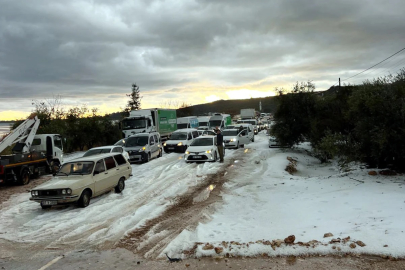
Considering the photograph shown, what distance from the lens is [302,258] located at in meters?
5.60

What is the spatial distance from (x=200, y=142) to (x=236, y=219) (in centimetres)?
1227

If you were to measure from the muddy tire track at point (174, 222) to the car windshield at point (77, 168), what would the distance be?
10.4ft

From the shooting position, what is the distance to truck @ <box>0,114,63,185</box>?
14307mm

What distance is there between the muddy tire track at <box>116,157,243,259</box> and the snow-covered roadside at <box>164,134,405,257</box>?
324 mm

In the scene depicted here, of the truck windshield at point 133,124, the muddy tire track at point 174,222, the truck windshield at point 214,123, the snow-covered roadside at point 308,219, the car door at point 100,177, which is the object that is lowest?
the muddy tire track at point 174,222

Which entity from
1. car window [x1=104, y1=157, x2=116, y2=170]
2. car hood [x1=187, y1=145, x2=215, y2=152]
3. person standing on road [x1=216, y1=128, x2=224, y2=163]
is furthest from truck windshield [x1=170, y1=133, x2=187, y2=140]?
car window [x1=104, y1=157, x2=116, y2=170]

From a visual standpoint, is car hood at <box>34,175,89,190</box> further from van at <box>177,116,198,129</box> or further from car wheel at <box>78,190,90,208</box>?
van at <box>177,116,198,129</box>

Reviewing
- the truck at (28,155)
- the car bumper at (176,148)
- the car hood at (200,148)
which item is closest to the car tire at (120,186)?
the truck at (28,155)

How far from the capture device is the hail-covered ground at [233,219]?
606 cm

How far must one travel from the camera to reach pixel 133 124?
2808cm

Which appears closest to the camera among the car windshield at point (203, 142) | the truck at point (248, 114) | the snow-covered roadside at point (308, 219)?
the snow-covered roadside at point (308, 219)

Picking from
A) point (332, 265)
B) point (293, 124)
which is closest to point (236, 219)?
point (332, 265)

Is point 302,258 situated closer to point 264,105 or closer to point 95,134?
point 95,134

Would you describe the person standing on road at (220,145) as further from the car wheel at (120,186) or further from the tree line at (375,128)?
the car wheel at (120,186)
